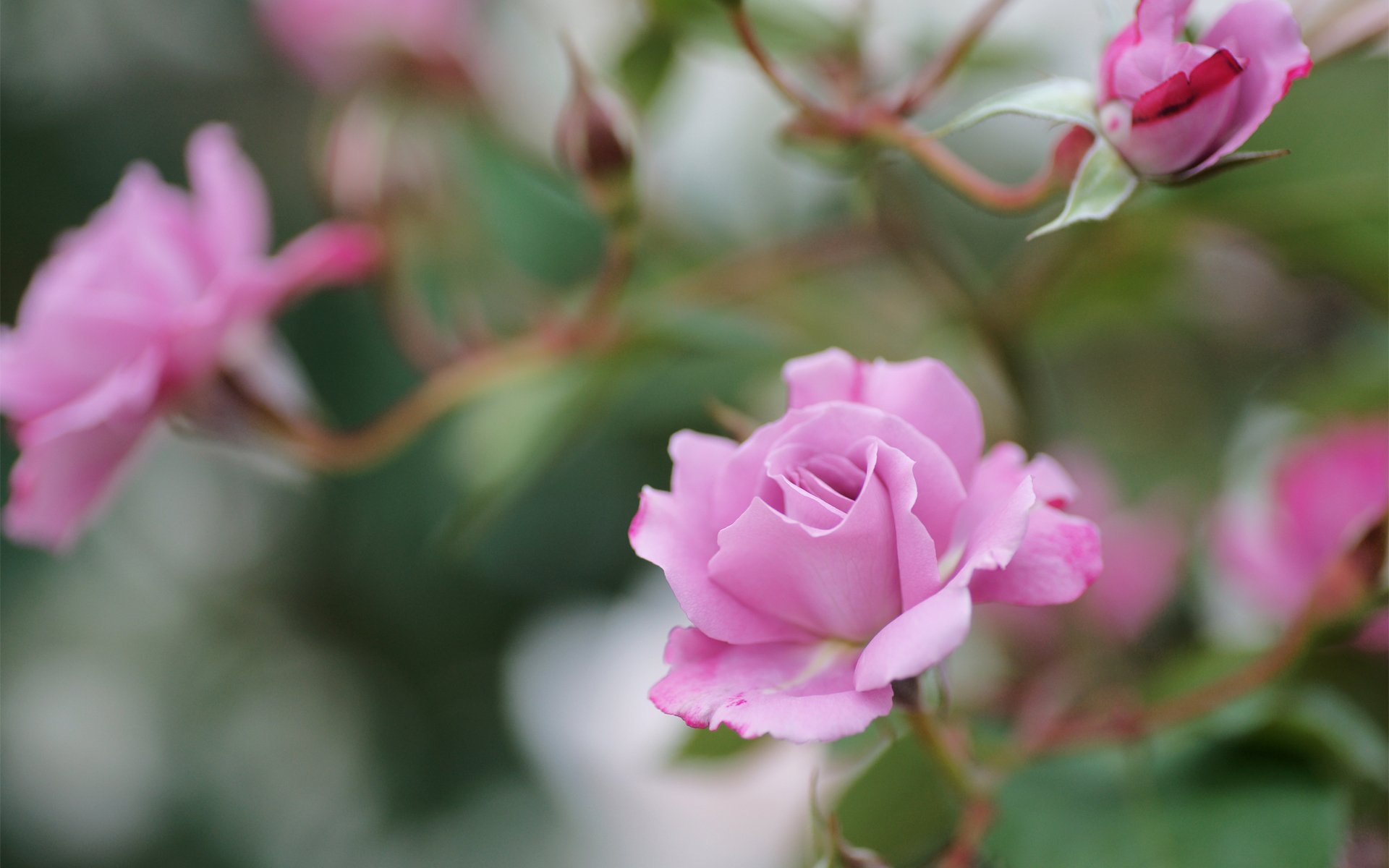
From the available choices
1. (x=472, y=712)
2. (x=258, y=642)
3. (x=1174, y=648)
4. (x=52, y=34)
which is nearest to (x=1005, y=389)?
(x=1174, y=648)

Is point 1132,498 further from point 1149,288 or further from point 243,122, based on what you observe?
point 243,122

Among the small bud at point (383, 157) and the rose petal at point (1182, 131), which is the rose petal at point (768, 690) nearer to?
the rose petal at point (1182, 131)

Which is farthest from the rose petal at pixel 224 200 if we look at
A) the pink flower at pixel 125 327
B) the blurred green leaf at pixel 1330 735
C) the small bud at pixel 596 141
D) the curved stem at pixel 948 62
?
the blurred green leaf at pixel 1330 735

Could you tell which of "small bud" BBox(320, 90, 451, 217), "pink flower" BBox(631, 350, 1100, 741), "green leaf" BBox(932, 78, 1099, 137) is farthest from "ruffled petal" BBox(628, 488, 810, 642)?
"small bud" BBox(320, 90, 451, 217)

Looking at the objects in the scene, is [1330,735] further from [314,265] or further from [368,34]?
[368,34]

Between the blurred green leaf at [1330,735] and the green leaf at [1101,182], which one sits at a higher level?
the green leaf at [1101,182]

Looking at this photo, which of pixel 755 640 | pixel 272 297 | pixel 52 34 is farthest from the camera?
pixel 52 34
